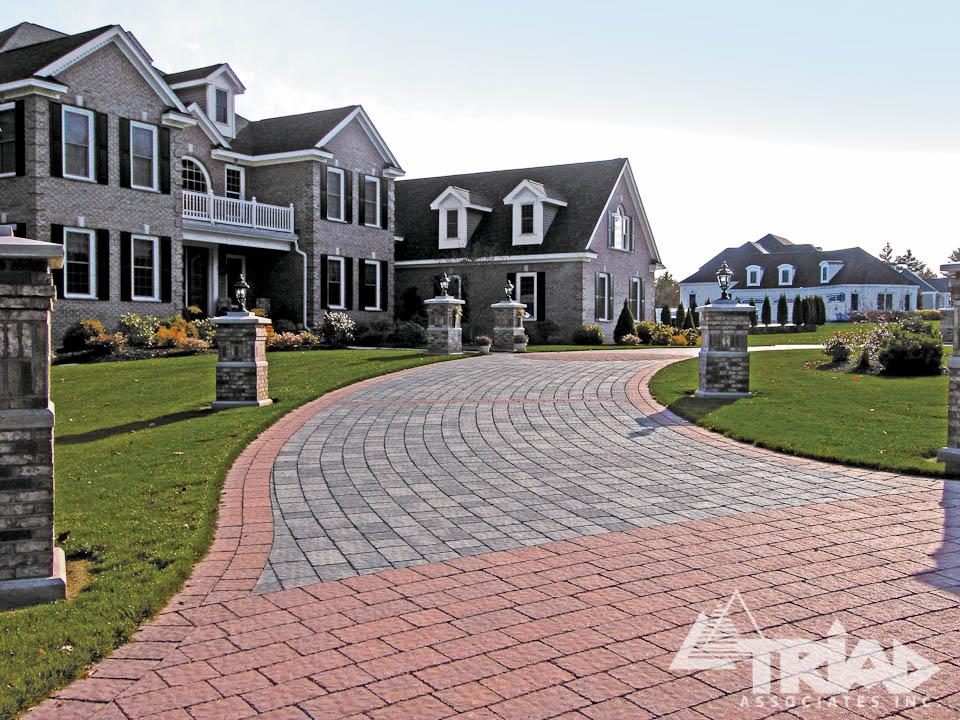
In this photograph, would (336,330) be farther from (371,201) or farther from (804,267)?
(804,267)

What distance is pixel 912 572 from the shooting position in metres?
5.46

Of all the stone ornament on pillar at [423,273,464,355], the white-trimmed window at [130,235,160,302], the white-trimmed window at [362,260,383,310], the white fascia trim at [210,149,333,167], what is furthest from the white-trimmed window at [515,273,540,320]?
the white-trimmed window at [130,235,160,302]

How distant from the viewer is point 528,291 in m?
34.0

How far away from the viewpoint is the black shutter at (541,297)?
33.7 m

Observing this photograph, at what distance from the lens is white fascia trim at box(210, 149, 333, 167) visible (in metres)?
29.6

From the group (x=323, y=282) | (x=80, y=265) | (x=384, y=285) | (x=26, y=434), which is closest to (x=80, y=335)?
(x=80, y=265)

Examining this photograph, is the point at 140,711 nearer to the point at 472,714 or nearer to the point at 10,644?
the point at 10,644

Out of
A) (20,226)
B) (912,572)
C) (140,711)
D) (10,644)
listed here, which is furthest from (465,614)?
(20,226)

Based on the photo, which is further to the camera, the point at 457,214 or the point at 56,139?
the point at 457,214

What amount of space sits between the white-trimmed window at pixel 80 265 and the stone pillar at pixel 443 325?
943 cm

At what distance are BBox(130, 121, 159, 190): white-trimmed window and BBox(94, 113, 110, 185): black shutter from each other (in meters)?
0.82

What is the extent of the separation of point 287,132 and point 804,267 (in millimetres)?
43593

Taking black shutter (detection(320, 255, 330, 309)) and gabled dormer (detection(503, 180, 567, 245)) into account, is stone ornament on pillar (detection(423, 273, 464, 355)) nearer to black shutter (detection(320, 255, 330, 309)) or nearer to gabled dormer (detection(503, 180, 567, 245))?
black shutter (detection(320, 255, 330, 309))

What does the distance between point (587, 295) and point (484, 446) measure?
2381 centimetres
